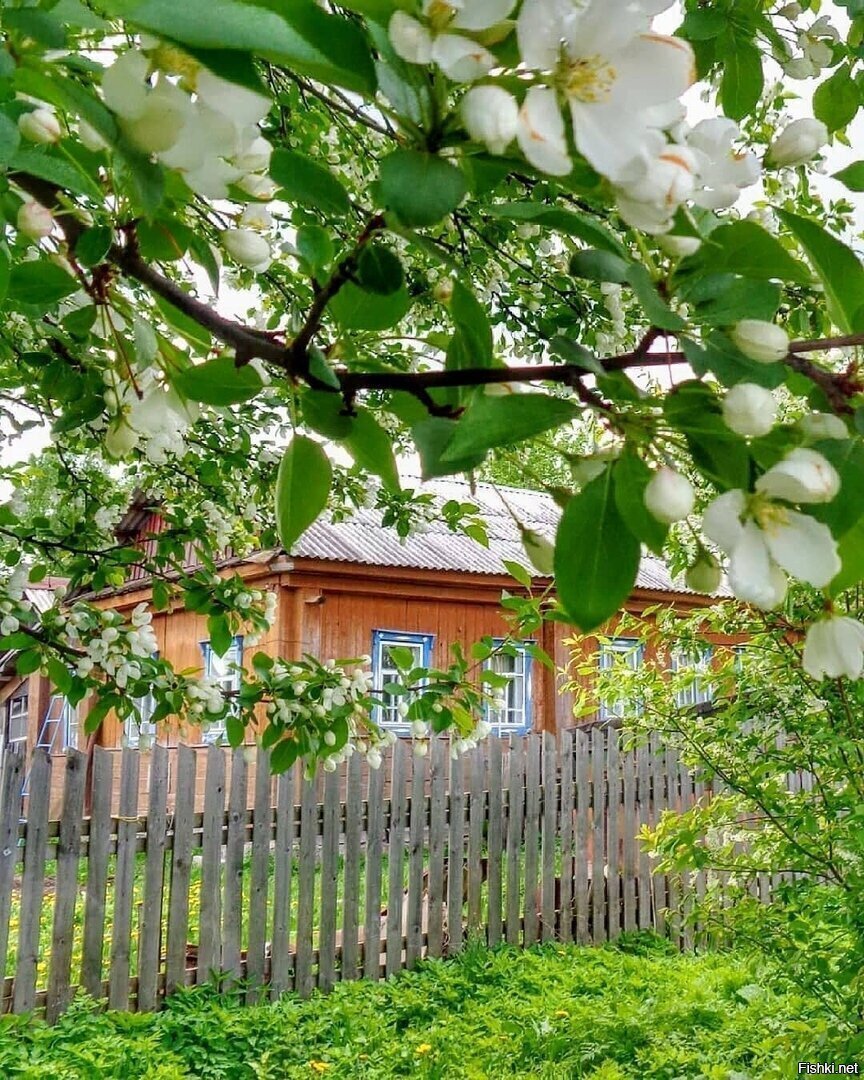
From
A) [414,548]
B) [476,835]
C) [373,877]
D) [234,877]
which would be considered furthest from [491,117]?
[414,548]

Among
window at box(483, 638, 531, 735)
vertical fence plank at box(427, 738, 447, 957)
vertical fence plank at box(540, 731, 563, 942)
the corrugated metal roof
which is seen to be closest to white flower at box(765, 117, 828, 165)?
vertical fence plank at box(427, 738, 447, 957)

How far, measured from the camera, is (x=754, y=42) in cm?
120

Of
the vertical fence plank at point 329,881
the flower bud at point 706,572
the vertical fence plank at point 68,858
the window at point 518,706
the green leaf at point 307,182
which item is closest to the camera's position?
the green leaf at point 307,182

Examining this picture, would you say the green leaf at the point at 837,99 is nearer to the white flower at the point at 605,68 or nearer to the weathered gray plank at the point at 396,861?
the white flower at the point at 605,68

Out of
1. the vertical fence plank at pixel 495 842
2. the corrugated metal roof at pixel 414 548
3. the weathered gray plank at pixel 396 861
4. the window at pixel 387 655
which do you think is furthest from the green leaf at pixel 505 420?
the window at pixel 387 655

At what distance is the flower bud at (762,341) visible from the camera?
1.46 feet

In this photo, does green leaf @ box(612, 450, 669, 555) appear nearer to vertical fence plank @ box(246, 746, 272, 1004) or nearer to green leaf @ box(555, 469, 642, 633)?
green leaf @ box(555, 469, 642, 633)

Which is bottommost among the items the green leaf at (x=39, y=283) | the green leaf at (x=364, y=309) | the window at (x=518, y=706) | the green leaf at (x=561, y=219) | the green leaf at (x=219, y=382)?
the window at (x=518, y=706)

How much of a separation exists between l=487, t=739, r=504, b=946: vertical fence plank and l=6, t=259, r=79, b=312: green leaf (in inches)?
183

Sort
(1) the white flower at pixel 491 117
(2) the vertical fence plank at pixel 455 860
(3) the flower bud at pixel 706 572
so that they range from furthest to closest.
A: (2) the vertical fence plank at pixel 455 860, (3) the flower bud at pixel 706 572, (1) the white flower at pixel 491 117

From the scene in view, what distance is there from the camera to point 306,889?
14.1 ft

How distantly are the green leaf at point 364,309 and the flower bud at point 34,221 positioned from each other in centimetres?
17

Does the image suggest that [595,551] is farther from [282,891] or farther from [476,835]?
[476,835]

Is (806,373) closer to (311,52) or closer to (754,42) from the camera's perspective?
(311,52)
